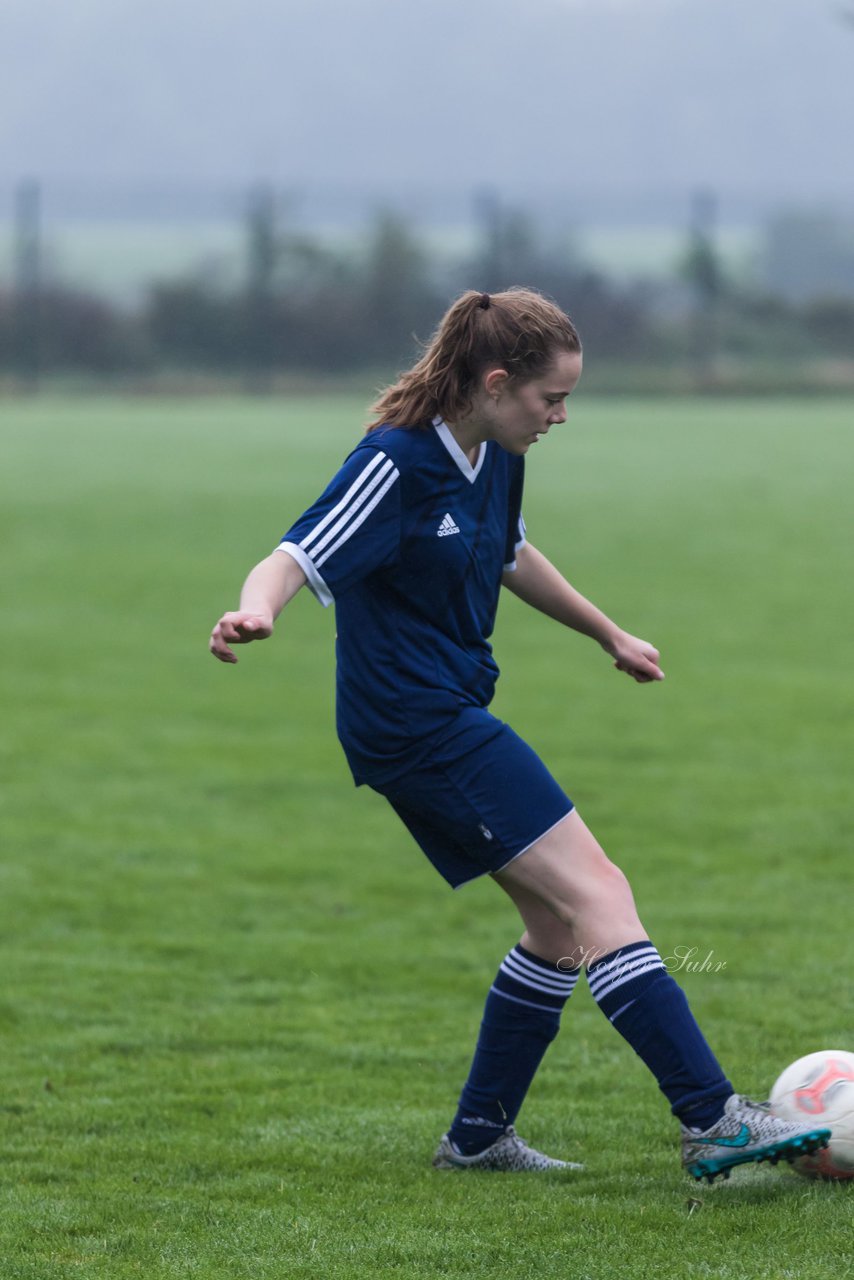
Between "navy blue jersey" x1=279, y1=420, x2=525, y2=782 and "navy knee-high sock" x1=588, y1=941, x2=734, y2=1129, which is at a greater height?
"navy blue jersey" x1=279, y1=420, x2=525, y2=782

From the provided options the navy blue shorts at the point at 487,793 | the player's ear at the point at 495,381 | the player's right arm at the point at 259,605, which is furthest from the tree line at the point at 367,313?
the player's right arm at the point at 259,605

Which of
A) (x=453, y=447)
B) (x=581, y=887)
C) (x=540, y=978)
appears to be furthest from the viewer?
(x=540, y=978)

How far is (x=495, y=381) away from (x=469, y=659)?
57cm

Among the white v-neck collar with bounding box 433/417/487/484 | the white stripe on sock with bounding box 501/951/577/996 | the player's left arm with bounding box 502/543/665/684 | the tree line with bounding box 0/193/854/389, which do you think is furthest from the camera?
the tree line with bounding box 0/193/854/389

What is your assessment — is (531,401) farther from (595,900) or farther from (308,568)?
(595,900)

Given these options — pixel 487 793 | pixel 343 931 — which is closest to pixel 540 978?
pixel 487 793

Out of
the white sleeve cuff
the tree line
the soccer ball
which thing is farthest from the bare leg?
the tree line

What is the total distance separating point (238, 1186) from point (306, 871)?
10.6 feet

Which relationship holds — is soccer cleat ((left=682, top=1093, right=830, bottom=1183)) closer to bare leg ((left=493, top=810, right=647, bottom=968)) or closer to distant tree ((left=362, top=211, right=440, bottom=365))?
bare leg ((left=493, top=810, right=647, bottom=968))

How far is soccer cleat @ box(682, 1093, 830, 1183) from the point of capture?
3.58m

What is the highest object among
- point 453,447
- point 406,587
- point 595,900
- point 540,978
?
point 453,447

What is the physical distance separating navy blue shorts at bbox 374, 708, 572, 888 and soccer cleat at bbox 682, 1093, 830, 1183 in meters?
0.65

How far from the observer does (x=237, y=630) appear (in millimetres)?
3314

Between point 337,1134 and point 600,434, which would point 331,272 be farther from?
point 337,1134
